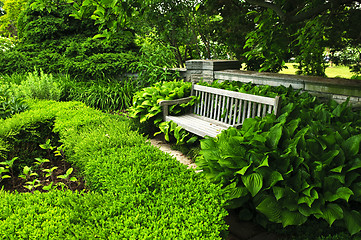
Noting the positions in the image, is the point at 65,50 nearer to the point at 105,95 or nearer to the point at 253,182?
the point at 105,95

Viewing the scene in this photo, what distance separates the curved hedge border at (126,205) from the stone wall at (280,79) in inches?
110

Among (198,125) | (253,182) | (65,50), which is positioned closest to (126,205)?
(253,182)

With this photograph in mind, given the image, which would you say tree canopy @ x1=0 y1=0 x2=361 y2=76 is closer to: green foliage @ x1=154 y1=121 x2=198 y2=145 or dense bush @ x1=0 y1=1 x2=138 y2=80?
dense bush @ x1=0 y1=1 x2=138 y2=80

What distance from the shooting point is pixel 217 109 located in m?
4.97

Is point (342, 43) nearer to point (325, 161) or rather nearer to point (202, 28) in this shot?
point (202, 28)

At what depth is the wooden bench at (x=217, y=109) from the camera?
4.04 meters

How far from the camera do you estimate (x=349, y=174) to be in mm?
2508

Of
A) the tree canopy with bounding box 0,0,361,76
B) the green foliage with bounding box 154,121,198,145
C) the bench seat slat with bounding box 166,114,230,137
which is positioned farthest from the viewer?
the green foliage with bounding box 154,121,198,145

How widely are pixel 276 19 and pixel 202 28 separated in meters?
4.00

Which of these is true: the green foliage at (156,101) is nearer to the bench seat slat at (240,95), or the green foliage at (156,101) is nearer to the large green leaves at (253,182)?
the bench seat slat at (240,95)

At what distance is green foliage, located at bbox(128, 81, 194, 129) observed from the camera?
525 centimetres

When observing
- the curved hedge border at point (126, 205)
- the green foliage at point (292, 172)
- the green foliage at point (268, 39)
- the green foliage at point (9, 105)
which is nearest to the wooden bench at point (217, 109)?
the green foliage at point (268, 39)

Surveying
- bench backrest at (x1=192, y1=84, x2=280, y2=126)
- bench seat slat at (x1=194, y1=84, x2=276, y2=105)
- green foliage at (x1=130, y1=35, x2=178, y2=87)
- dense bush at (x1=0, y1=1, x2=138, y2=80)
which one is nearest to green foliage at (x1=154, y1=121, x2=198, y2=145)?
bench backrest at (x1=192, y1=84, x2=280, y2=126)

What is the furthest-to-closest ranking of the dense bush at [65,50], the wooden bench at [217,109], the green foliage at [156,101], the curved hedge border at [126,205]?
the dense bush at [65,50], the green foliage at [156,101], the wooden bench at [217,109], the curved hedge border at [126,205]
